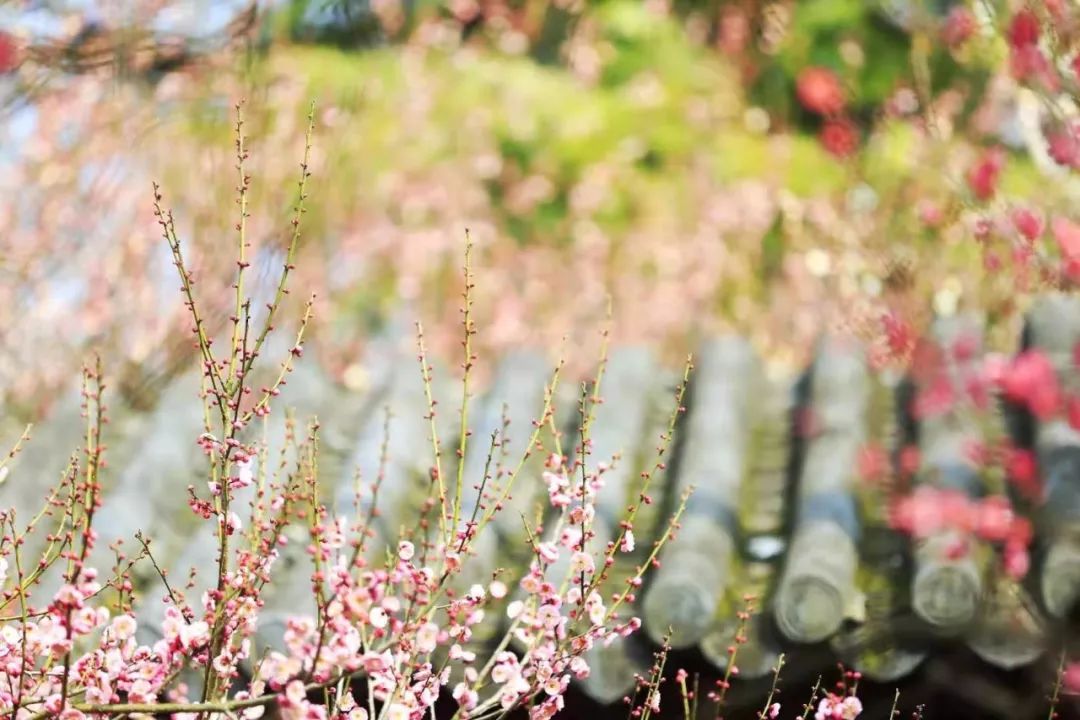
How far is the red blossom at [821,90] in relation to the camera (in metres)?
10.7

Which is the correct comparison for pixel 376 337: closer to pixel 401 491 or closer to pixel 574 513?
pixel 401 491

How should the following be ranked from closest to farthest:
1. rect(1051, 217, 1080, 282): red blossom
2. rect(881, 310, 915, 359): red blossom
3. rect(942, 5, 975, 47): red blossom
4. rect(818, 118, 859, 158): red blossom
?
rect(1051, 217, 1080, 282): red blossom, rect(942, 5, 975, 47): red blossom, rect(881, 310, 915, 359): red blossom, rect(818, 118, 859, 158): red blossom

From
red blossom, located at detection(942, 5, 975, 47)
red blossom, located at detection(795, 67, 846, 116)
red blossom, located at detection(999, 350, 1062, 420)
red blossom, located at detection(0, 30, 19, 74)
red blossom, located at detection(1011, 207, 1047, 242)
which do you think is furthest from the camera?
red blossom, located at detection(795, 67, 846, 116)

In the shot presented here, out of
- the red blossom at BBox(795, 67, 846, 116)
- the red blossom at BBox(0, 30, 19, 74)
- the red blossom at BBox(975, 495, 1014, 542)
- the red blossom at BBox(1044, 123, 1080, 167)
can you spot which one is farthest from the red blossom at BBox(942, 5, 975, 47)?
the red blossom at BBox(795, 67, 846, 116)

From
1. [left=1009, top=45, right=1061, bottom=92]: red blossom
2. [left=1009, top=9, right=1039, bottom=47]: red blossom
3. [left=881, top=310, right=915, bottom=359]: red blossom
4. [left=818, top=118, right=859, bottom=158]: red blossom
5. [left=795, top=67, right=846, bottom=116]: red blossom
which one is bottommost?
[left=795, top=67, right=846, bottom=116]: red blossom

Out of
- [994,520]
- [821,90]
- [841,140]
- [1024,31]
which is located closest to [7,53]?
[1024,31]

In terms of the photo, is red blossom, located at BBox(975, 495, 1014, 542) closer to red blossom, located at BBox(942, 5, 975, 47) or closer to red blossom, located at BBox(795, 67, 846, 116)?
red blossom, located at BBox(942, 5, 975, 47)

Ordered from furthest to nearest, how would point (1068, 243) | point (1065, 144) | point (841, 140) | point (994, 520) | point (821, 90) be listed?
1. point (821, 90)
2. point (841, 140)
3. point (1068, 243)
4. point (1065, 144)
5. point (994, 520)

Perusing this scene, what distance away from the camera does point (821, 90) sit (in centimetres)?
1075

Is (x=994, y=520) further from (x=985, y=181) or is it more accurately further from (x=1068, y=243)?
(x=985, y=181)

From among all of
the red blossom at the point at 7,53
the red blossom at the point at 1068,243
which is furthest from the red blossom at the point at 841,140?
the red blossom at the point at 7,53

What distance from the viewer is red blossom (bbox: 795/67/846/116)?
10742mm

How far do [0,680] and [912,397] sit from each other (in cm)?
331

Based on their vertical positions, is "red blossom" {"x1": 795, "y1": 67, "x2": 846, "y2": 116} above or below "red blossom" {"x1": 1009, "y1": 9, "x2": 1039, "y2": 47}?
below
